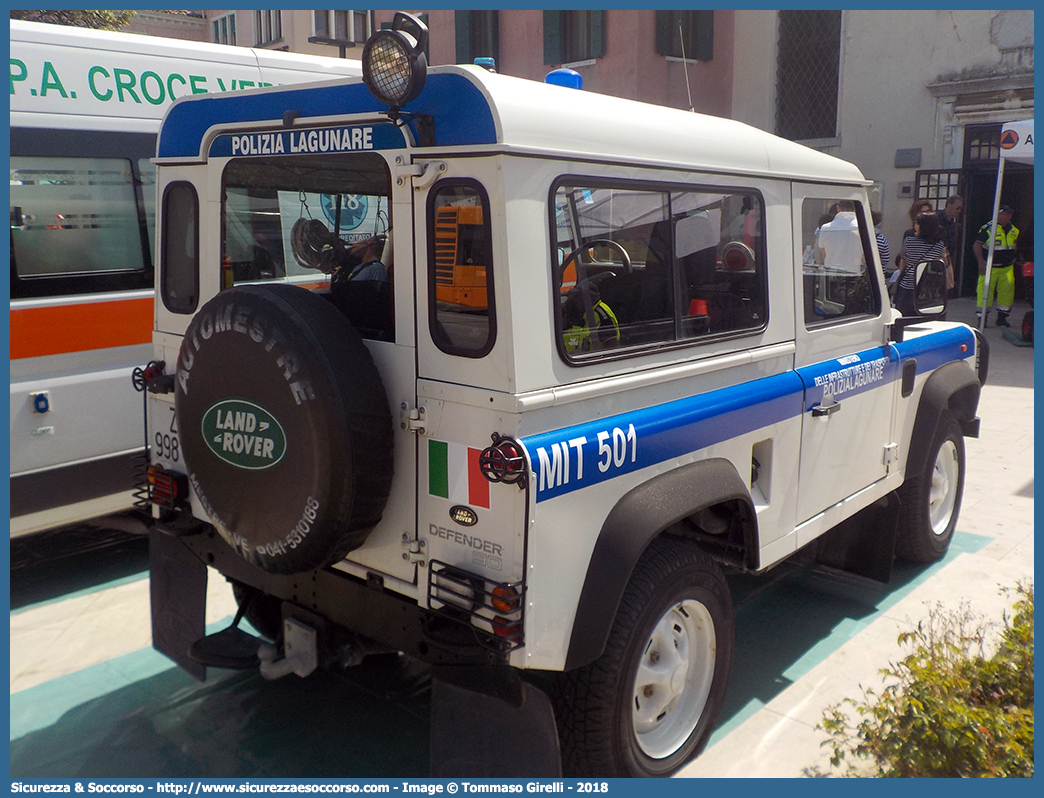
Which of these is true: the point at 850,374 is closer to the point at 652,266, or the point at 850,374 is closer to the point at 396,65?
the point at 652,266

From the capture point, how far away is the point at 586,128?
272 cm

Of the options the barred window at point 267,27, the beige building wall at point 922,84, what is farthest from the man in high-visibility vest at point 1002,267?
the barred window at point 267,27

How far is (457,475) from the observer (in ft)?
8.64

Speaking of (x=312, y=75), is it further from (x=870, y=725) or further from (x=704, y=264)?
(x=870, y=725)

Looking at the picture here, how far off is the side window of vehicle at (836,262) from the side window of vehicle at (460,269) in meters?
1.70

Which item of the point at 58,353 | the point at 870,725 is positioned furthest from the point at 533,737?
the point at 58,353

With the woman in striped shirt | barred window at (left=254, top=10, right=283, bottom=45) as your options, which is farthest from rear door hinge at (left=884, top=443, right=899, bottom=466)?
barred window at (left=254, top=10, right=283, bottom=45)

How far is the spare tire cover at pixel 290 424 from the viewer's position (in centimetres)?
259

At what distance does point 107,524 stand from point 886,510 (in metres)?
4.48

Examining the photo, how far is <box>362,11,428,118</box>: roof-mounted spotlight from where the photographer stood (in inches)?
97.9

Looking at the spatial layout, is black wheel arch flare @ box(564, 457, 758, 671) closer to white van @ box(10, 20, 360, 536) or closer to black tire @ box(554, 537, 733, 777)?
black tire @ box(554, 537, 733, 777)

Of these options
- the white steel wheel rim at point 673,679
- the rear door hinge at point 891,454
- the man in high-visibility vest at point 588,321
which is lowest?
Result: the white steel wheel rim at point 673,679

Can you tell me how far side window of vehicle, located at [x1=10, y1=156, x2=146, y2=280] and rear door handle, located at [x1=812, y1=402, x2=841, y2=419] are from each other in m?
3.69

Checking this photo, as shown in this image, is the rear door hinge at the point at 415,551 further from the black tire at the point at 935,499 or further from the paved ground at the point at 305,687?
the black tire at the point at 935,499
